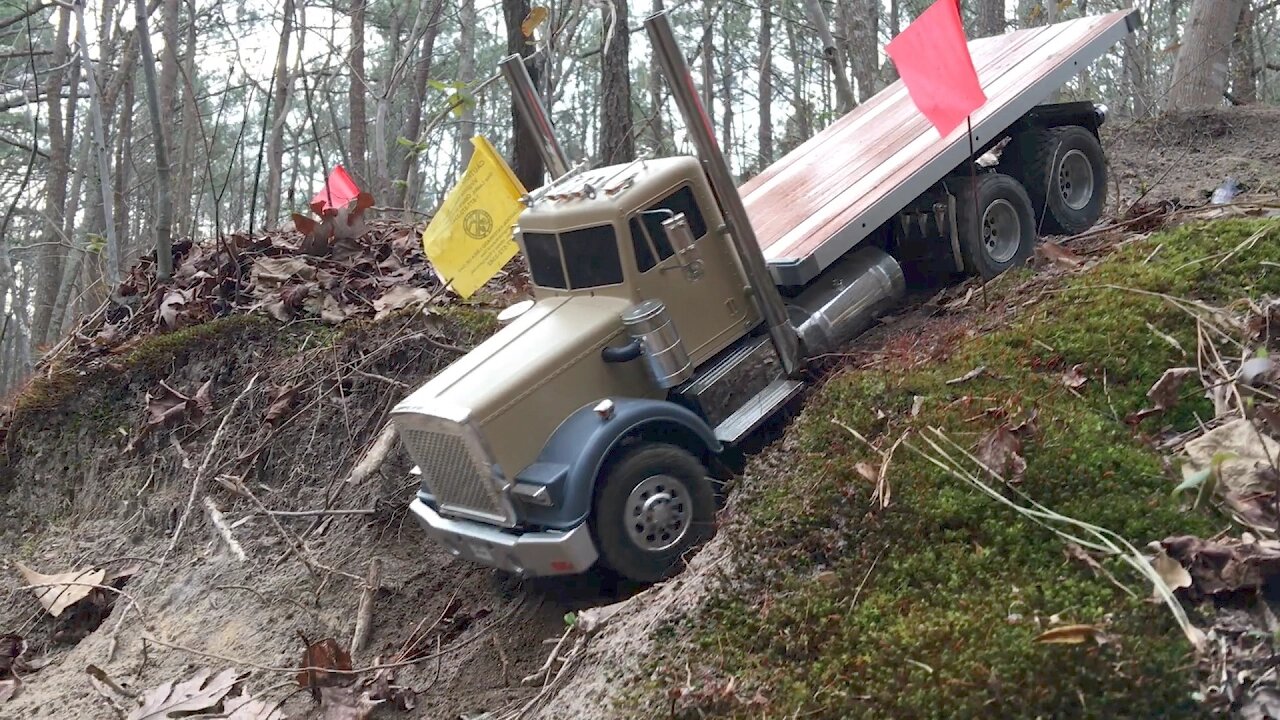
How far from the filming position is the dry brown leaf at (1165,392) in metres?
3.78

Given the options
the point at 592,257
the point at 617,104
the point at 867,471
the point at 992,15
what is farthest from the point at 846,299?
the point at 992,15

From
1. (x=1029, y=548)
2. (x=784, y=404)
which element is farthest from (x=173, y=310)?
(x=1029, y=548)

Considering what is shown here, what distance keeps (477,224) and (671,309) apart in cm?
162

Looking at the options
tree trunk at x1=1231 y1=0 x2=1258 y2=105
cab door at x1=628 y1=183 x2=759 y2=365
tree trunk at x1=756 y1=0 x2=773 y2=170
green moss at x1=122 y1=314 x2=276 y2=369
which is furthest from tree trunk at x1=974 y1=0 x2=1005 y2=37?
green moss at x1=122 y1=314 x2=276 y2=369

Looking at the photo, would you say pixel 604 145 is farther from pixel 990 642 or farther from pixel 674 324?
pixel 990 642

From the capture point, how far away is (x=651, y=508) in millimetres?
4812

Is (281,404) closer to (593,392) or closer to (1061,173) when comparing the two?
(593,392)

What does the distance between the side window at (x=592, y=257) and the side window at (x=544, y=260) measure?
0.28 feet

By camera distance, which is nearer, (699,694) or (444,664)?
(699,694)

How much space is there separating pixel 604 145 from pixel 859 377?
16.7 feet

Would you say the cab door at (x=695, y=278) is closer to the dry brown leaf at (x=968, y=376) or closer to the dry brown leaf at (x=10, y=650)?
the dry brown leaf at (x=968, y=376)

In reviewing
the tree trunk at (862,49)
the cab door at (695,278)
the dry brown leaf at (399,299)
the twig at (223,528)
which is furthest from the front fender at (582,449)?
the tree trunk at (862,49)

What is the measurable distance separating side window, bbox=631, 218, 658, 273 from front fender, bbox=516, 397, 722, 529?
739 millimetres

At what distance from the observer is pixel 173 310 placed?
7.87 m
